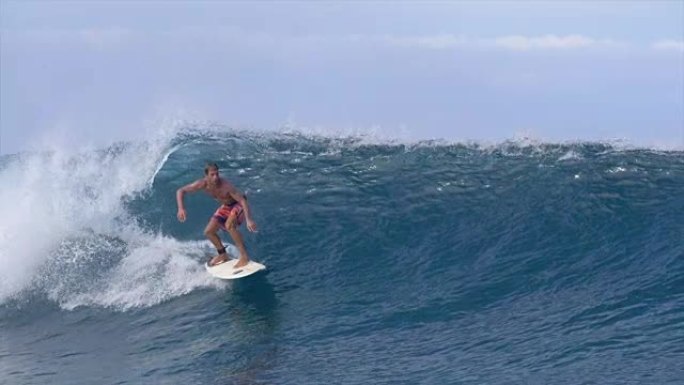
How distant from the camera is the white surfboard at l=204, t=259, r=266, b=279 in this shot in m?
12.4

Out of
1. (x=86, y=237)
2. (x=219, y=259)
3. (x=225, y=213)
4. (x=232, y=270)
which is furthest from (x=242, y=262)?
(x=86, y=237)

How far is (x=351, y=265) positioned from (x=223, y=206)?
7.59ft

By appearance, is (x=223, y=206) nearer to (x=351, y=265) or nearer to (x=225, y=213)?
(x=225, y=213)

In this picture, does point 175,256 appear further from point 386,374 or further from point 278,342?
point 386,374

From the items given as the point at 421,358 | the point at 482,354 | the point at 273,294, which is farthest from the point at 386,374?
the point at 273,294

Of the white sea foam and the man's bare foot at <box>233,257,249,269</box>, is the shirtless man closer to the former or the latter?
the man's bare foot at <box>233,257,249,269</box>

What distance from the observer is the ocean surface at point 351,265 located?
9.66m

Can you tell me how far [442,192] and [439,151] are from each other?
2246 mm

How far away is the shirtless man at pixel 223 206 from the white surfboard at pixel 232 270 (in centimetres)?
9

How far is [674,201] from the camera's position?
14.5 metres

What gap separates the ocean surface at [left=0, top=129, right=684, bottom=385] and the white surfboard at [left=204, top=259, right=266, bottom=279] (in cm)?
28

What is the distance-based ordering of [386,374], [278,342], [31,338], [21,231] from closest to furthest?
[386,374]
[278,342]
[31,338]
[21,231]

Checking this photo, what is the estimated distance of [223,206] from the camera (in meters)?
12.9

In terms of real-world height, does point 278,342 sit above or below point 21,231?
below
